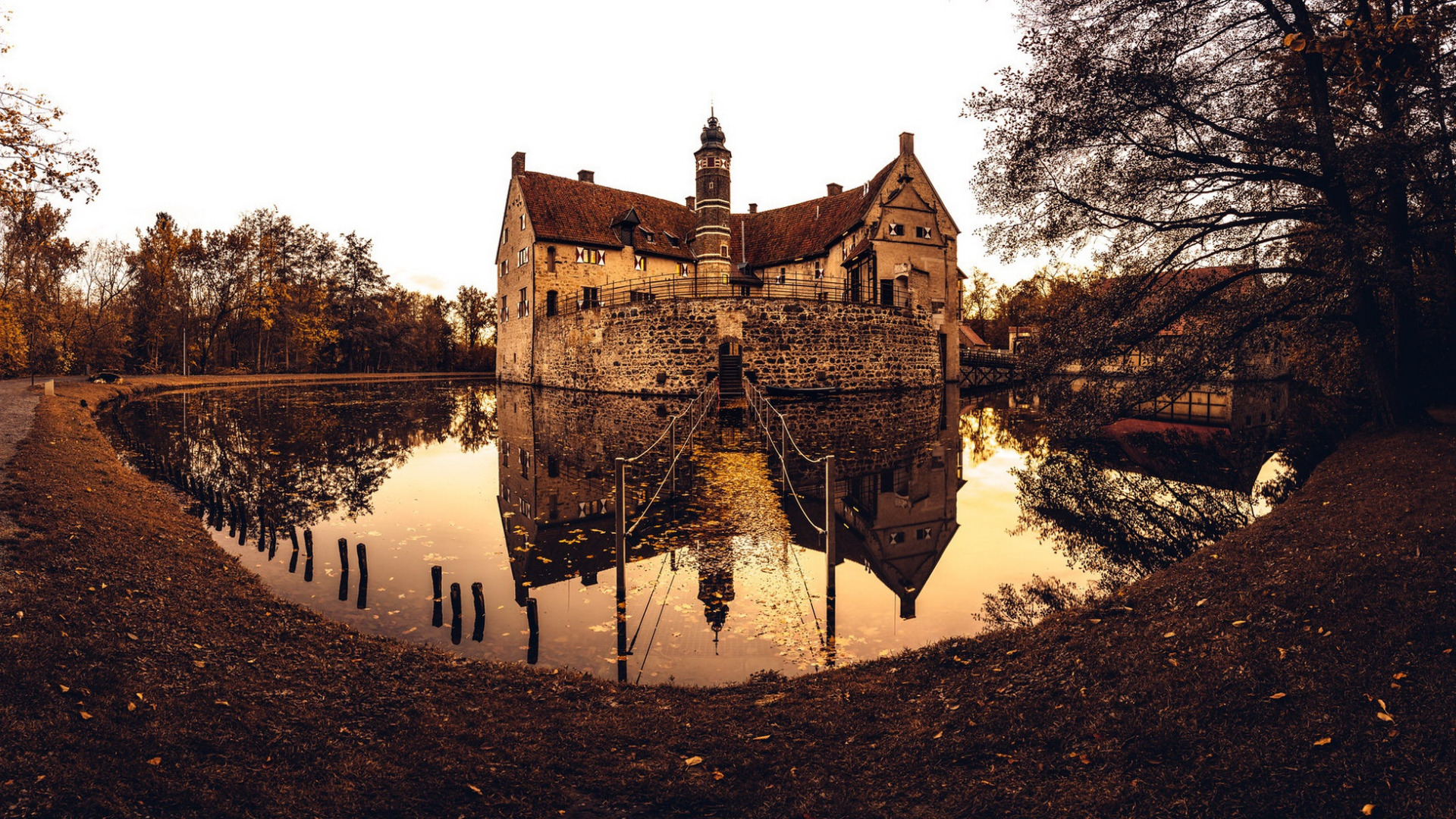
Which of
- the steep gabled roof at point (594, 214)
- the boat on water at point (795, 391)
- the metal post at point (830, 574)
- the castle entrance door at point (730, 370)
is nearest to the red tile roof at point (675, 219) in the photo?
the steep gabled roof at point (594, 214)

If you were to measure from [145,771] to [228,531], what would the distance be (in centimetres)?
768

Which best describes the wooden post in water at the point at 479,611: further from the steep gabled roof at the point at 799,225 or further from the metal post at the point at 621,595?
the steep gabled roof at the point at 799,225

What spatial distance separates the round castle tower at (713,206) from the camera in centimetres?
3250

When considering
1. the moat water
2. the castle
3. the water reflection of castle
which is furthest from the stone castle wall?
the moat water

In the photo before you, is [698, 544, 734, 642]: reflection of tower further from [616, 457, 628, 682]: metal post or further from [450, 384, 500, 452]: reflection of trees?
[450, 384, 500, 452]: reflection of trees

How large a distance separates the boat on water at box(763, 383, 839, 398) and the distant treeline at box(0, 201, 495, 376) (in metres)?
29.1

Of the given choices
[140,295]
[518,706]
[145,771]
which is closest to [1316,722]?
[518,706]

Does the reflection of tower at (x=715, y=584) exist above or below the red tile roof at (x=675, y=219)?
below

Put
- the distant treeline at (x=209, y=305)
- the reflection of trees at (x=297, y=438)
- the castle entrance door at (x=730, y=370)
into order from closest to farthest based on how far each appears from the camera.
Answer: the reflection of trees at (x=297, y=438), the castle entrance door at (x=730, y=370), the distant treeline at (x=209, y=305)

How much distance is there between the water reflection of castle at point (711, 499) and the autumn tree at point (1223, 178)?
4.49m

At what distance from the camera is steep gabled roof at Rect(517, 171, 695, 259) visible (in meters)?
41.4

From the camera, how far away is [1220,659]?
4391 mm

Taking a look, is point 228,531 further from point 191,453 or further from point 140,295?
point 140,295

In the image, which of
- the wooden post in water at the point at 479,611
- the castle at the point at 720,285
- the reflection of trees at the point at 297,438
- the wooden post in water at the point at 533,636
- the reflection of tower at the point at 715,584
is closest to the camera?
the wooden post in water at the point at 533,636
